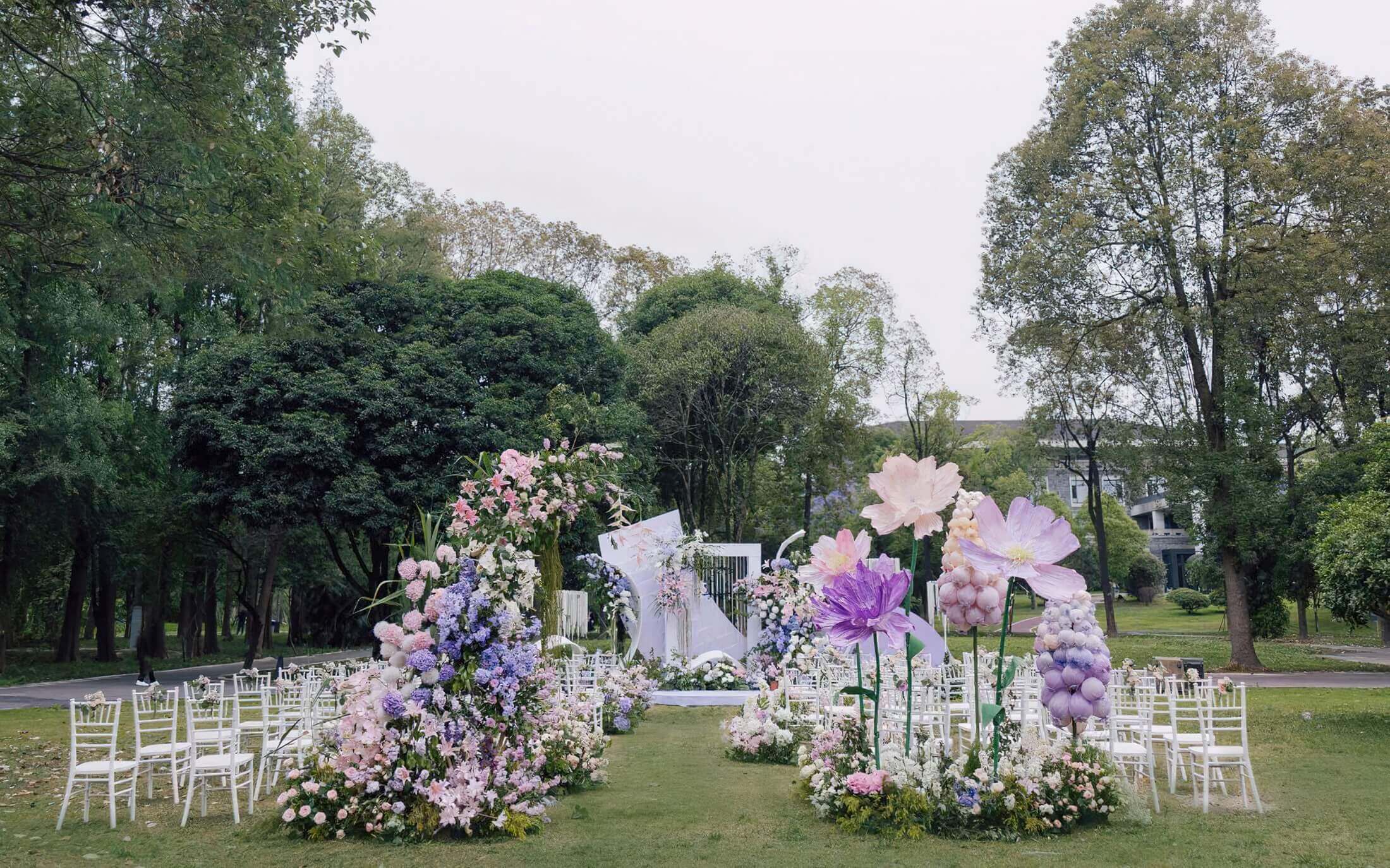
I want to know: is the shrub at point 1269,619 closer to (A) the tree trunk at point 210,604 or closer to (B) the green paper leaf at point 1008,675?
(B) the green paper leaf at point 1008,675

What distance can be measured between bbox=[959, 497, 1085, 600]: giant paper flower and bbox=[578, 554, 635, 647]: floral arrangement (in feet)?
39.2

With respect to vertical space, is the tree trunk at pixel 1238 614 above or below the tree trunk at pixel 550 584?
below

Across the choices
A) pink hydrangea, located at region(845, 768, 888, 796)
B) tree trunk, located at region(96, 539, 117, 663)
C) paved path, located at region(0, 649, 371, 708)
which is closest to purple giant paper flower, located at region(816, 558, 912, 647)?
pink hydrangea, located at region(845, 768, 888, 796)

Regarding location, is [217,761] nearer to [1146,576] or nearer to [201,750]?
[201,750]

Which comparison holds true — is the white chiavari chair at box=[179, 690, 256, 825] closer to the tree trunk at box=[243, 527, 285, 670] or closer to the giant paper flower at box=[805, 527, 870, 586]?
the giant paper flower at box=[805, 527, 870, 586]

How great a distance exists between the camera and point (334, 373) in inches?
800

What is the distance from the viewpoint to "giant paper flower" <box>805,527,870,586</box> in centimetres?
560

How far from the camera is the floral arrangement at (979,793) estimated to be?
21.7ft

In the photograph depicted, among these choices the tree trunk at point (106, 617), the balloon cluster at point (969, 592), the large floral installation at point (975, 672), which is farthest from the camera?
the tree trunk at point (106, 617)

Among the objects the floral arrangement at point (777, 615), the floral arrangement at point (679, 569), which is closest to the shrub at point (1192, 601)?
the floral arrangement at point (777, 615)

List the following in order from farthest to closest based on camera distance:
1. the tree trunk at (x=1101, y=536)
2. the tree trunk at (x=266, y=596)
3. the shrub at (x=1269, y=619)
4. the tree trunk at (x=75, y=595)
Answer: the tree trunk at (x=1101, y=536)
the shrub at (x=1269, y=619)
the tree trunk at (x=75, y=595)
the tree trunk at (x=266, y=596)

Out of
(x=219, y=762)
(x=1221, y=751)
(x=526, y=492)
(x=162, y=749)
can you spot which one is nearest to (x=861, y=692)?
(x=526, y=492)

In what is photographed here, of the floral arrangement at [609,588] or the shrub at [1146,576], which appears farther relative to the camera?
the shrub at [1146,576]

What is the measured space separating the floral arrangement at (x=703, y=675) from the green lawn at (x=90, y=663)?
40.0 ft
